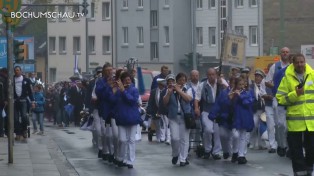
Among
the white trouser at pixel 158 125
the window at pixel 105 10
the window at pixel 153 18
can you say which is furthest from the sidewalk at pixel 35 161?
the window at pixel 105 10

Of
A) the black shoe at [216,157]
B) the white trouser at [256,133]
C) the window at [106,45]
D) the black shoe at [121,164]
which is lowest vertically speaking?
the black shoe at [216,157]

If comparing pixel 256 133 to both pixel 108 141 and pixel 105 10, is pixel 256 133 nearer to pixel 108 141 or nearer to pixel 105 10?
pixel 108 141

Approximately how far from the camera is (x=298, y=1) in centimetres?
7831

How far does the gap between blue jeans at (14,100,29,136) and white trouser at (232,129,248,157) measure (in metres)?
7.64

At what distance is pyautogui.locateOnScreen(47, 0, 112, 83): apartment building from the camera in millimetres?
96625

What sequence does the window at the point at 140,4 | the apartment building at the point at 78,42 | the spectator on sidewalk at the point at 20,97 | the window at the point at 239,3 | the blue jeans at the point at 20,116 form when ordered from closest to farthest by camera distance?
the spectator on sidewalk at the point at 20,97, the blue jeans at the point at 20,116, the window at the point at 239,3, the window at the point at 140,4, the apartment building at the point at 78,42

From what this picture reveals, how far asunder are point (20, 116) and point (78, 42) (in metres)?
72.6

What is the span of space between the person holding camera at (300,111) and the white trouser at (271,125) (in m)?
7.75

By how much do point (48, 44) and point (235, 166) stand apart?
84.2m

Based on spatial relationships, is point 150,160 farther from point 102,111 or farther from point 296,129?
point 296,129

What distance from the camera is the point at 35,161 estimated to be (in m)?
20.0

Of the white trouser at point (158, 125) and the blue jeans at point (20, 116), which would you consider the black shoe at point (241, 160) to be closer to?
the white trouser at point (158, 125)

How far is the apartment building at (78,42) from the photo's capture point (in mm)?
96625

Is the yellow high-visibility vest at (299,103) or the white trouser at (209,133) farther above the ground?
the yellow high-visibility vest at (299,103)
